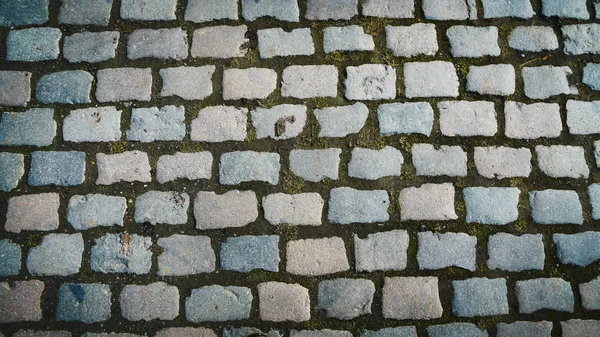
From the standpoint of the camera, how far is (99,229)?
2.89m

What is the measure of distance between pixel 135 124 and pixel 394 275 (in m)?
1.83

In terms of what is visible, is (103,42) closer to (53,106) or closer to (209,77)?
(53,106)

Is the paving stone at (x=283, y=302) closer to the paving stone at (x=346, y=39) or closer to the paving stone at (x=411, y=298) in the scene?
the paving stone at (x=411, y=298)

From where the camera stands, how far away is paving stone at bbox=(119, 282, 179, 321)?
2.81m

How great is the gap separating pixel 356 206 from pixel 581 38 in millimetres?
1867

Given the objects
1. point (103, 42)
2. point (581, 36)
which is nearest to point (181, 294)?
point (103, 42)

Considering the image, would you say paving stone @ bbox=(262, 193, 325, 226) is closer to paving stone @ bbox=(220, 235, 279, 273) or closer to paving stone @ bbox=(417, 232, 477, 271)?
paving stone @ bbox=(220, 235, 279, 273)

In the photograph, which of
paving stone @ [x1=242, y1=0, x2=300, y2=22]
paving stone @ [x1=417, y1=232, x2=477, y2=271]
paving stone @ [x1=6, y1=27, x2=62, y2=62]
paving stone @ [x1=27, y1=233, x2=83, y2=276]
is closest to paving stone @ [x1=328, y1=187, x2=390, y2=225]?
paving stone @ [x1=417, y1=232, x2=477, y2=271]

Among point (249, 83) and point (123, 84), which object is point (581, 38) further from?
point (123, 84)

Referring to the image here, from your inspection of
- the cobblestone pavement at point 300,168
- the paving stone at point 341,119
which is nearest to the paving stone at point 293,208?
the cobblestone pavement at point 300,168

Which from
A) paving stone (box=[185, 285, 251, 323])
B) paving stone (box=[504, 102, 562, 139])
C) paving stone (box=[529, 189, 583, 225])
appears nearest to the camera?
paving stone (box=[185, 285, 251, 323])

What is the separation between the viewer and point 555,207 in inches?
115

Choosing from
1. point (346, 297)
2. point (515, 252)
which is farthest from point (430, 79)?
point (346, 297)

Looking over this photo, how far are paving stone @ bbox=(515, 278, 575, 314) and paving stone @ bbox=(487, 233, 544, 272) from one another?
9 cm
